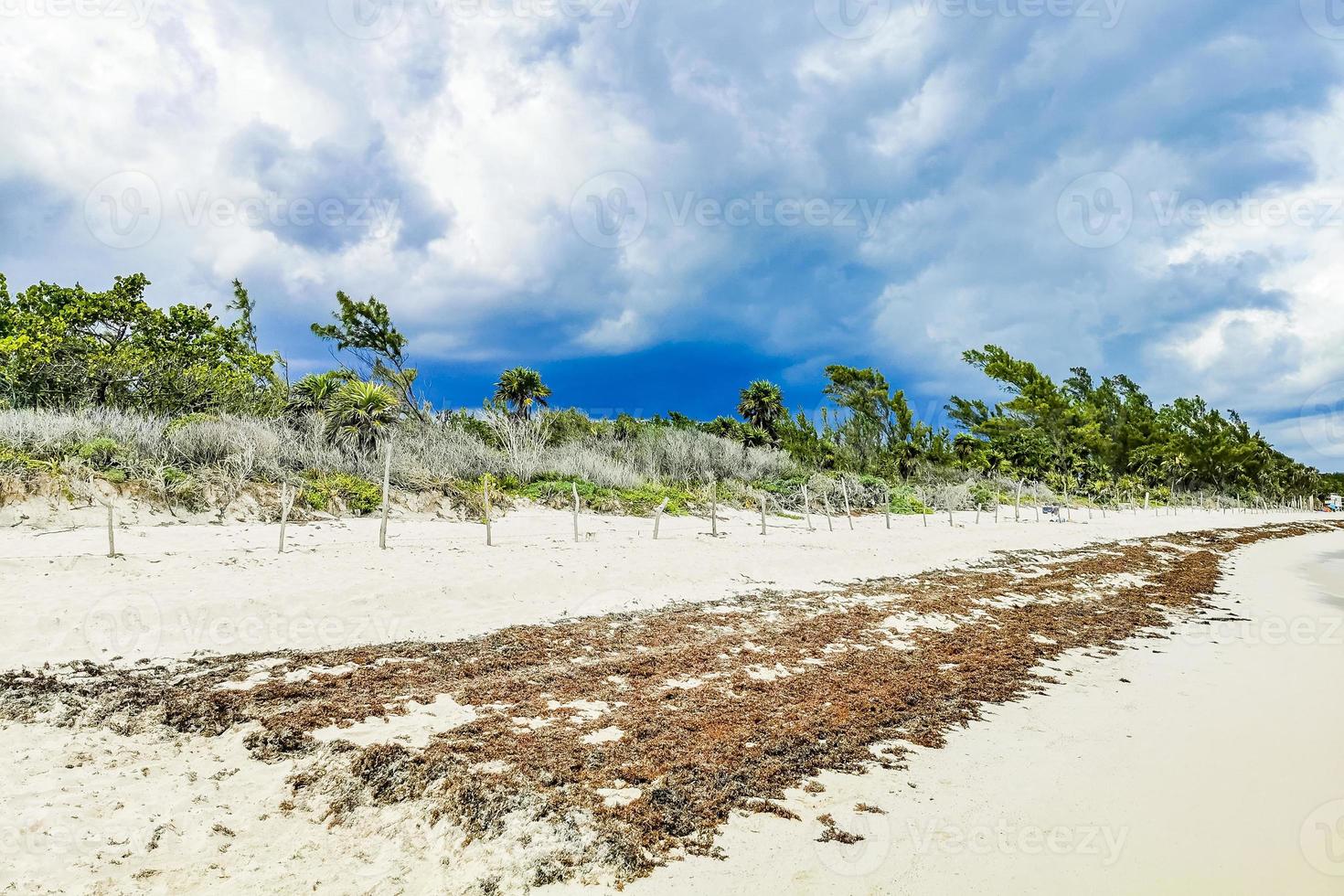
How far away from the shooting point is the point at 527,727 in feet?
15.0

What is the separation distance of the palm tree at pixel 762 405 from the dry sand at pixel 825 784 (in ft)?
86.3

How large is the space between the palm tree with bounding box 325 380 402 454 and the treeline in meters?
0.04

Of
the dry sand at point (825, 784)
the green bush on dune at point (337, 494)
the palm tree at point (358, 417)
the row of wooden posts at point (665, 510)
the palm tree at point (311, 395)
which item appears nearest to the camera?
the dry sand at point (825, 784)

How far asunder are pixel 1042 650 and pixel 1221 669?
1563 mm

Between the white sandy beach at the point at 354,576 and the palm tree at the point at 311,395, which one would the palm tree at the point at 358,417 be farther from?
the white sandy beach at the point at 354,576

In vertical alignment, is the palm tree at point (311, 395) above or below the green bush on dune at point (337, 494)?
above

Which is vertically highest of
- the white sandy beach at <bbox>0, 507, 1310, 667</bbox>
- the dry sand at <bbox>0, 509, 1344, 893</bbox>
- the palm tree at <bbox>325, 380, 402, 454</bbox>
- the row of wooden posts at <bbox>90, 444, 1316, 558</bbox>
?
the palm tree at <bbox>325, 380, 402, 454</bbox>

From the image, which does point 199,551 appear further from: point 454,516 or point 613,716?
point 613,716

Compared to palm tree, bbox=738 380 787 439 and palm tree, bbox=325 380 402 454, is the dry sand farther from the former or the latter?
palm tree, bbox=738 380 787 439

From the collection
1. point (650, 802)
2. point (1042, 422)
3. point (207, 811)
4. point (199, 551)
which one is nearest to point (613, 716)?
point (650, 802)

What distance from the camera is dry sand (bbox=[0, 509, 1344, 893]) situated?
2.84 meters

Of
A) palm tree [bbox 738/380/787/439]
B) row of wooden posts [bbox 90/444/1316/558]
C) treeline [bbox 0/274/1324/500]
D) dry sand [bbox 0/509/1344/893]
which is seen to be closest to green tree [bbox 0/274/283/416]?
treeline [bbox 0/274/1324/500]

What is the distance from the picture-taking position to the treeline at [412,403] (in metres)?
19.3

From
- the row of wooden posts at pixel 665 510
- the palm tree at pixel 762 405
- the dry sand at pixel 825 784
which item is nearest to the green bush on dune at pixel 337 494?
the row of wooden posts at pixel 665 510
